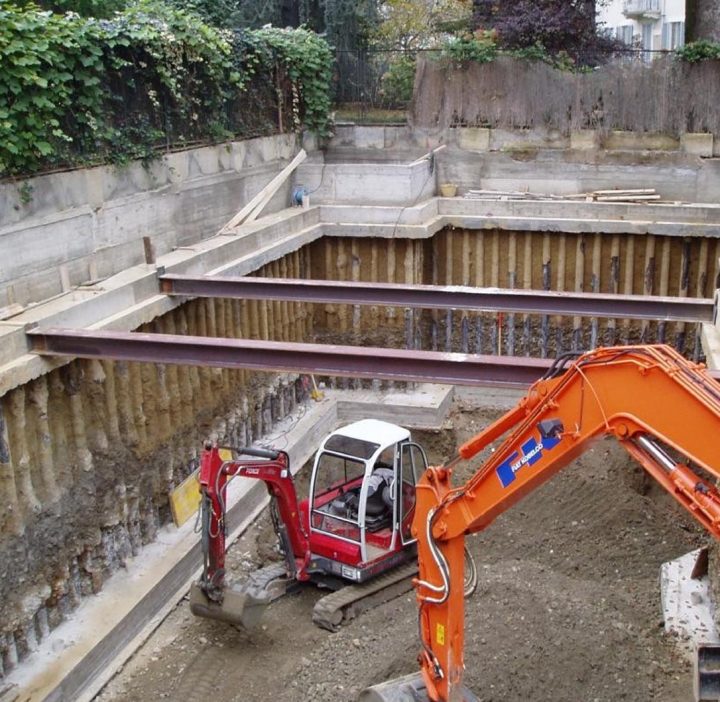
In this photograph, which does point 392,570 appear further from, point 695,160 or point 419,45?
point 419,45

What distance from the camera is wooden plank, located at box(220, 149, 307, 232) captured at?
54.4 ft

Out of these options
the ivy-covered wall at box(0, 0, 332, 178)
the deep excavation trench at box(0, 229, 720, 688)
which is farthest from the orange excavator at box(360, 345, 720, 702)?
the ivy-covered wall at box(0, 0, 332, 178)

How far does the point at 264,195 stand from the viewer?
17.4m

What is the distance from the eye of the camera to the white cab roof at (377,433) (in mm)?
11800

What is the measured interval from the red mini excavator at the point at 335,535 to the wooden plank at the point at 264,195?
5826 mm

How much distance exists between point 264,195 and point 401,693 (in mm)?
11142

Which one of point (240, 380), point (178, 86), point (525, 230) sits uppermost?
point (178, 86)

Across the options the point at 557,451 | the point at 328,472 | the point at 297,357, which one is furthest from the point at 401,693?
the point at 328,472

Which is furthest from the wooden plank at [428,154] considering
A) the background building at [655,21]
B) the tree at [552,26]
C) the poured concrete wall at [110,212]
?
the background building at [655,21]

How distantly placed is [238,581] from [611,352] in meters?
6.33

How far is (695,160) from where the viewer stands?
734 inches

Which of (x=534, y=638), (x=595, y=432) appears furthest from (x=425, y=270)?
(x=595, y=432)

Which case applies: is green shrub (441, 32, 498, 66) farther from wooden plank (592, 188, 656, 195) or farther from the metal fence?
wooden plank (592, 188, 656, 195)

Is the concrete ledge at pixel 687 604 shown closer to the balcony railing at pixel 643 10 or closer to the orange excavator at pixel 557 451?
the orange excavator at pixel 557 451
